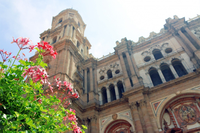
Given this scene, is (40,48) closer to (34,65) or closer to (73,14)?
(34,65)

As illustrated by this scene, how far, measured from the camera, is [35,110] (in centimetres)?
637

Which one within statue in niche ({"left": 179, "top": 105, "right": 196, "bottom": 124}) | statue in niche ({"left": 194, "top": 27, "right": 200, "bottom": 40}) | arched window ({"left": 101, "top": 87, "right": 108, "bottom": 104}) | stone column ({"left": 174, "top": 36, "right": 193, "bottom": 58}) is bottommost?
statue in niche ({"left": 179, "top": 105, "right": 196, "bottom": 124})

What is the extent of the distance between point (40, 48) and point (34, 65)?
82cm

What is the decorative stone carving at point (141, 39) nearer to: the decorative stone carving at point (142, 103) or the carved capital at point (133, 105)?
the decorative stone carving at point (142, 103)

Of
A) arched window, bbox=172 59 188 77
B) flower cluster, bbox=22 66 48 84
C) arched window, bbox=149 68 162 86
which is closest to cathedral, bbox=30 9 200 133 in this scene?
arched window, bbox=149 68 162 86

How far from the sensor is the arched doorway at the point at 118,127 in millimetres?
17188

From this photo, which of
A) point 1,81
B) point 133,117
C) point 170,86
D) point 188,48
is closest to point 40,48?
point 1,81

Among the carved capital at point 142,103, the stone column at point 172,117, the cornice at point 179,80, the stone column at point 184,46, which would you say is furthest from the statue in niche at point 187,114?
the stone column at point 184,46

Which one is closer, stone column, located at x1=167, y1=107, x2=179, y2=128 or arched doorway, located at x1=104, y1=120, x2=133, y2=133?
stone column, located at x1=167, y1=107, x2=179, y2=128

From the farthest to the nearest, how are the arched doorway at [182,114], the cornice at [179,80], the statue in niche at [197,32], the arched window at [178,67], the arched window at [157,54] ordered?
the arched window at [157,54] < the statue in niche at [197,32] < the arched window at [178,67] < the cornice at [179,80] < the arched doorway at [182,114]

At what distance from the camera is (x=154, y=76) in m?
20.8

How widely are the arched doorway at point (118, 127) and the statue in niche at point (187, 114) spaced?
5139 millimetres

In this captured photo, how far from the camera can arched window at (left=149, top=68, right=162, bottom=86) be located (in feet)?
65.8

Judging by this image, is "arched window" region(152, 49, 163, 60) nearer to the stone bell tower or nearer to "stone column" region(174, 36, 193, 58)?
"stone column" region(174, 36, 193, 58)
